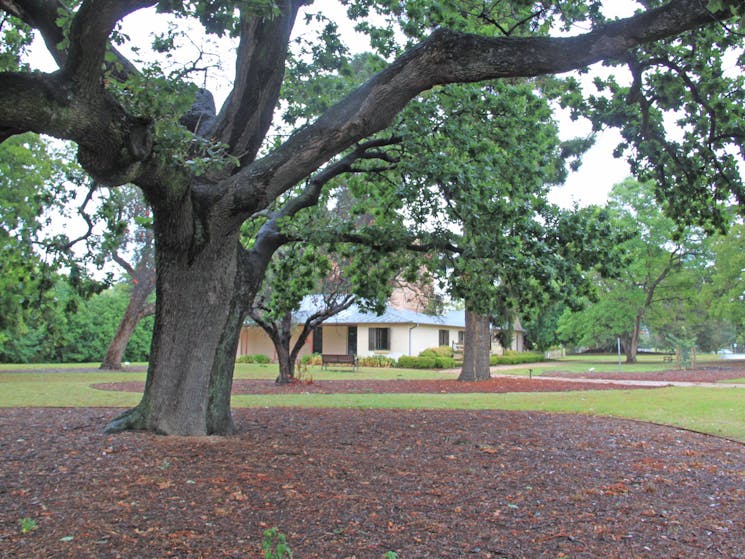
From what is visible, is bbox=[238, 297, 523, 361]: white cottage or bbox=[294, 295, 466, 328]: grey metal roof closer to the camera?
bbox=[294, 295, 466, 328]: grey metal roof

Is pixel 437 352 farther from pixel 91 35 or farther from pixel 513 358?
pixel 91 35

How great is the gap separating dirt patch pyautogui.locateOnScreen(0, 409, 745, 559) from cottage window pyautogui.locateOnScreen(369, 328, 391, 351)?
1149 inches

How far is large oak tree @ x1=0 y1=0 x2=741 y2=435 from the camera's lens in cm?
496

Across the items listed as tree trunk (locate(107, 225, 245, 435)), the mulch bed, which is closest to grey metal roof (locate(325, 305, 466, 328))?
the mulch bed

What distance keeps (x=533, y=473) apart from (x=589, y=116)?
595cm

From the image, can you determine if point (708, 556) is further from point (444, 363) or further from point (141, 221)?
point (444, 363)

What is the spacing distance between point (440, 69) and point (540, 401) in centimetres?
1106

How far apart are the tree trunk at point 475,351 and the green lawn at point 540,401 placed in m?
4.89

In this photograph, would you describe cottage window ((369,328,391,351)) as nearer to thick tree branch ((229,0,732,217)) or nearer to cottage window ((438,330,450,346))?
cottage window ((438,330,450,346))

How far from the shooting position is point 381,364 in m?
34.7

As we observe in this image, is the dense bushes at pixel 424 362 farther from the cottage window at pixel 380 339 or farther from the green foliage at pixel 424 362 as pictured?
the cottage window at pixel 380 339

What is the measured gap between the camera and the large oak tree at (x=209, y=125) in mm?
A: 4961

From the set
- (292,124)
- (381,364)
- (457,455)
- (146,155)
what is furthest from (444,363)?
(146,155)

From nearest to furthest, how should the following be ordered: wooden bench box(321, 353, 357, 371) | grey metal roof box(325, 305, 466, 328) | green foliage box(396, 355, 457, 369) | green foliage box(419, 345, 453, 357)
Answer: wooden bench box(321, 353, 357, 371), green foliage box(396, 355, 457, 369), green foliage box(419, 345, 453, 357), grey metal roof box(325, 305, 466, 328)
